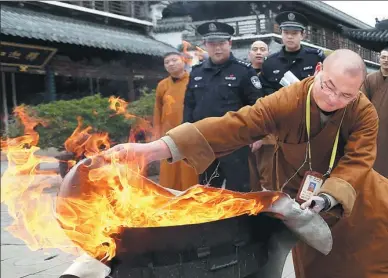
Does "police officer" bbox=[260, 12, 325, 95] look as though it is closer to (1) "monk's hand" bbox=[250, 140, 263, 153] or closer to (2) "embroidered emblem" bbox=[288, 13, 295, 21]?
Answer: (2) "embroidered emblem" bbox=[288, 13, 295, 21]

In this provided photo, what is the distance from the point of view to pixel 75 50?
10836mm

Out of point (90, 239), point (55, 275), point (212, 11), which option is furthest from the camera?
point (212, 11)

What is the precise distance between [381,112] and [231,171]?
4.37 feet

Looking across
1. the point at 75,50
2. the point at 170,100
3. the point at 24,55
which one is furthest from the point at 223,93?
the point at 75,50

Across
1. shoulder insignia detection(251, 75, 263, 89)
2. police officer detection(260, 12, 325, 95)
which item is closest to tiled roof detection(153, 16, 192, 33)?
police officer detection(260, 12, 325, 95)

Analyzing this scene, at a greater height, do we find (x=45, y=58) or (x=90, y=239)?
(x=45, y=58)

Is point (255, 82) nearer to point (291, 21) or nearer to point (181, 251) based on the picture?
point (291, 21)

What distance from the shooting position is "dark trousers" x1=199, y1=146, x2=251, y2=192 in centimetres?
395

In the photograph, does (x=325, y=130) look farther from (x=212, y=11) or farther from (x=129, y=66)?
(x=212, y=11)

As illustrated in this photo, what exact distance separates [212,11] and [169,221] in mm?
11939

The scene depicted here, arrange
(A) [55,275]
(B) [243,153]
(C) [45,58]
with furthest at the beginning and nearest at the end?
(C) [45,58] < (B) [243,153] < (A) [55,275]

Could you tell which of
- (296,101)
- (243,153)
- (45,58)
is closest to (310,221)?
(296,101)

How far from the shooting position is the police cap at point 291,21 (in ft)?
14.0

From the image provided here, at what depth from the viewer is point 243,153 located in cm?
403
